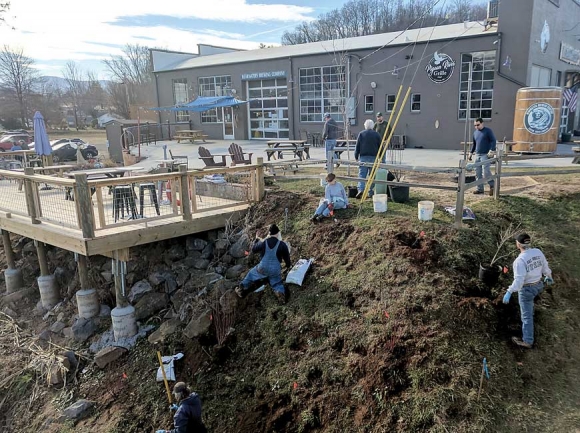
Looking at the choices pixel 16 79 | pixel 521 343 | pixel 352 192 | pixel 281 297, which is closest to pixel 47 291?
pixel 281 297

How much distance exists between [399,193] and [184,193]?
384 cm

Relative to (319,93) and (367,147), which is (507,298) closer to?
(367,147)

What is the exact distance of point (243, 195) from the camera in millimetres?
9156

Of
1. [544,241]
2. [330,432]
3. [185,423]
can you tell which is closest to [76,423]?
[185,423]

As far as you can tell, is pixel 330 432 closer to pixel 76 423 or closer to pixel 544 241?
pixel 76 423

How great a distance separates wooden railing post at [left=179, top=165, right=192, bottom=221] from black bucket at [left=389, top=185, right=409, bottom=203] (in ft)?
12.0

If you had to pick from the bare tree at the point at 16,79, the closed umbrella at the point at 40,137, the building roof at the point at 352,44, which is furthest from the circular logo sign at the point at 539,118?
the bare tree at the point at 16,79

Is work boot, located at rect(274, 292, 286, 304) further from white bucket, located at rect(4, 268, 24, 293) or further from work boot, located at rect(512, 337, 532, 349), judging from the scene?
white bucket, located at rect(4, 268, 24, 293)

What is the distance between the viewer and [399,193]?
8156mm

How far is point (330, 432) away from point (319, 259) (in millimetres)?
2812

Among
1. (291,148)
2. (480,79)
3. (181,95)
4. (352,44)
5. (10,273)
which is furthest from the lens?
(181,95)

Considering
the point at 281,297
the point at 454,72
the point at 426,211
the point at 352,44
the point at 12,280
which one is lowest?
the point at 12,280

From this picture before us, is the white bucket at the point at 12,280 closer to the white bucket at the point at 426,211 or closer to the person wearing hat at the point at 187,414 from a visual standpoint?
the person wearing hat at the point at 187,414

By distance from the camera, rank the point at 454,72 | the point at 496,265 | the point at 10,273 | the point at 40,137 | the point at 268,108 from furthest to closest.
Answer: the point at 268,108 → the point at 454,72 → the point at 40,137 → the point at 10,273 → the point at 496,265
